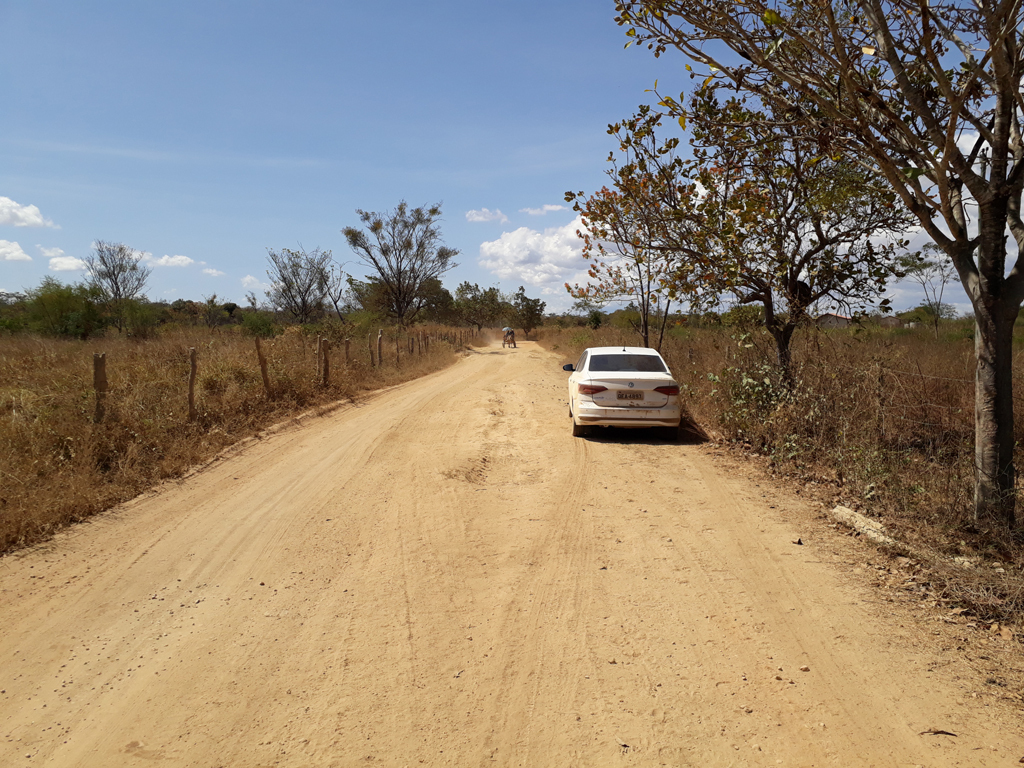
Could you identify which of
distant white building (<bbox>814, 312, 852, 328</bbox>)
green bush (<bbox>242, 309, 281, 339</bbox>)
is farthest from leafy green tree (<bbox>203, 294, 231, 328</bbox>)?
distant white building (<bbox>814, 312, 852, 328</bbox>)

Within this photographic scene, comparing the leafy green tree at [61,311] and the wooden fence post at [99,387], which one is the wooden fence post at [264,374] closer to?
the wooden fence post at [99,387]

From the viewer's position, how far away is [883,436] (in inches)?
294

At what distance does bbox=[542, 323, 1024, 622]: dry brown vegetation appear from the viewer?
4879 millimetres

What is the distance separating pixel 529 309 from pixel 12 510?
2516 inches

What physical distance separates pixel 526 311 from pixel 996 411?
64328 millimetres

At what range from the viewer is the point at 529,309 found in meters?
68.9

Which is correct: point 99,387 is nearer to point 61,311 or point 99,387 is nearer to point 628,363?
point 628,363

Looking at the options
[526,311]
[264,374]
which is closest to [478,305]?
[526,311]

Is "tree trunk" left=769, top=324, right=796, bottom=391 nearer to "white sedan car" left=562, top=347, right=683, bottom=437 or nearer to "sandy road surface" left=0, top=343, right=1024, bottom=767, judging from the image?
"white sedan car" left=562, top=347, right=683, bottom=437

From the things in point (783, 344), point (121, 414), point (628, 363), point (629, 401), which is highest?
point (783, 344)

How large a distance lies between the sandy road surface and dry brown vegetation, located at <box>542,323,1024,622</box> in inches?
36.9

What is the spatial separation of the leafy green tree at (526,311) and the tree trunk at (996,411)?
64.2 metres

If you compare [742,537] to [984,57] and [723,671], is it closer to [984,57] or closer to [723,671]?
[723,671]

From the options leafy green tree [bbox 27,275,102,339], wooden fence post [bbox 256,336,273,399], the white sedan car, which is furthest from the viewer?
leafy green tree [bbox 27,275,102,339]
